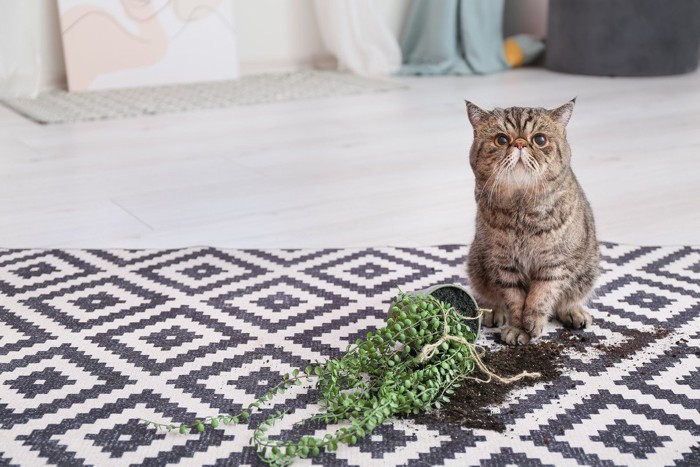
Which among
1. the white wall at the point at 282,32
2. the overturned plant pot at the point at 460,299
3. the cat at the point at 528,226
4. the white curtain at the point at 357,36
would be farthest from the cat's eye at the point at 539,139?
the white wall at the point at 282,32

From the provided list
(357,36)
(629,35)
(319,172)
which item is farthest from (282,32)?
(319,172)

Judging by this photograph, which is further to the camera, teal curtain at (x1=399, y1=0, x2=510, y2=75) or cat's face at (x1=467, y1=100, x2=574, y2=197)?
teal curtain at (x1=399, y1=0, x2=510, y2=75)

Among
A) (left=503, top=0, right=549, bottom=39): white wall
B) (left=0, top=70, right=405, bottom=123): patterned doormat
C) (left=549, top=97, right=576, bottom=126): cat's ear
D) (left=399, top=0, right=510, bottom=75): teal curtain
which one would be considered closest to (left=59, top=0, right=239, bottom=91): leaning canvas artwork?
(left=0, top=70, right=405, bottom=123): patterned doormat

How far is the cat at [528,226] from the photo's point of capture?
1421mm

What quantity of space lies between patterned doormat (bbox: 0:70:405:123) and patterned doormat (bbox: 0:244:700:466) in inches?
63.0

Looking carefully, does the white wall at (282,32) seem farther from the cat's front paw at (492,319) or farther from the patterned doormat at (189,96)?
the cat's front paw at (492,319)

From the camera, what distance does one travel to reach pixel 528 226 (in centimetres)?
147

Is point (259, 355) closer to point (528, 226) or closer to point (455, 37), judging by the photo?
point (528, 226)

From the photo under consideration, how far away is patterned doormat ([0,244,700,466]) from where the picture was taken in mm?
1184

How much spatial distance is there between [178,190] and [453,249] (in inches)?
34.7

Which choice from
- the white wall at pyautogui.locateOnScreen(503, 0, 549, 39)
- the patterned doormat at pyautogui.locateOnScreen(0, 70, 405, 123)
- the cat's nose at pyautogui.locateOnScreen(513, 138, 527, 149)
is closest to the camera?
the cat's nose at pyautogui.locateOnScreen(513, 138, 527, 149)

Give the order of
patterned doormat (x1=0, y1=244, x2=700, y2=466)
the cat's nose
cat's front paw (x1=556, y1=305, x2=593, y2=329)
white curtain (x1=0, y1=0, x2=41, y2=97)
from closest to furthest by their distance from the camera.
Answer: patterned doormat (x1=0, y1=244, x2=700, y2=466) → the cat's nose → cat's front paw (x1=556, y1=305, x2=593, y2=329) → white curtain (x1=0, y1=0, x2=41, y2=97)

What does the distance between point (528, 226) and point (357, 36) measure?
9.81 ft

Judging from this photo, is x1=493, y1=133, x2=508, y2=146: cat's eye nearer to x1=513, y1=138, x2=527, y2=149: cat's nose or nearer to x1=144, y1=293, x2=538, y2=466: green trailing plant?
x1=513, y1=138, x2=527, y2=149: cat's nose
